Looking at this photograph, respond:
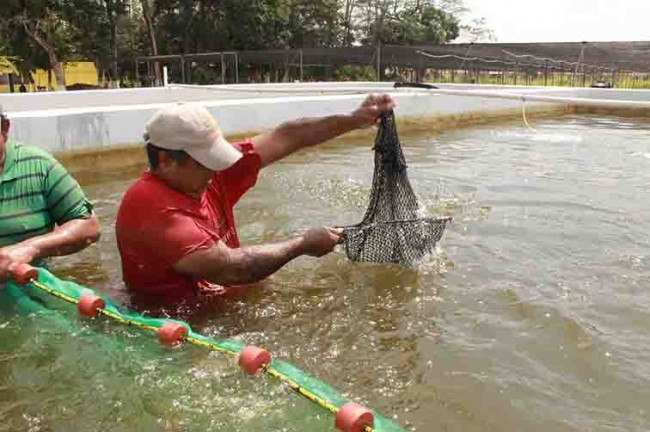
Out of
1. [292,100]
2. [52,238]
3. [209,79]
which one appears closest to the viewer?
[52,238]

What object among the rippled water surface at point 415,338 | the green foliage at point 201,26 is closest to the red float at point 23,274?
the rippled water surface at point 415,338

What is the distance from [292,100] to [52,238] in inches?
276

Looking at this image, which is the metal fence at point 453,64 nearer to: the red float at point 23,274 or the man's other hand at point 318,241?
the man's other hand at point 318,241

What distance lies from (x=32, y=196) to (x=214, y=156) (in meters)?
1.05

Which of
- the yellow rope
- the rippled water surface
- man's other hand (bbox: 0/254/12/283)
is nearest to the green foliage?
the rippled water surface

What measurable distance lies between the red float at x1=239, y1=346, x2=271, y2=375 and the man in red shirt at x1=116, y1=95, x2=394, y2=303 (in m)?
0.65

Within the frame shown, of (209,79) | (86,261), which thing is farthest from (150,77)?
(86,261)

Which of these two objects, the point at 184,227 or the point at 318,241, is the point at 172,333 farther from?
the point at 318,241

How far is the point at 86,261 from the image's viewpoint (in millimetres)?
4422

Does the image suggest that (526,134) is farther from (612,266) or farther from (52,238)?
(52,238)

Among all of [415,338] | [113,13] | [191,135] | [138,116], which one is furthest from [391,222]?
[113,13]

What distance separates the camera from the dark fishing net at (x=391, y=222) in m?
3.96

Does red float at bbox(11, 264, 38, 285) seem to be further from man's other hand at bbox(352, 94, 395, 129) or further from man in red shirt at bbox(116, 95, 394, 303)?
man's other hand at bbox(352, 94, 395, 129)

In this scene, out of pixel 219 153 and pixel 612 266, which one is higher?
pixel 219 153
